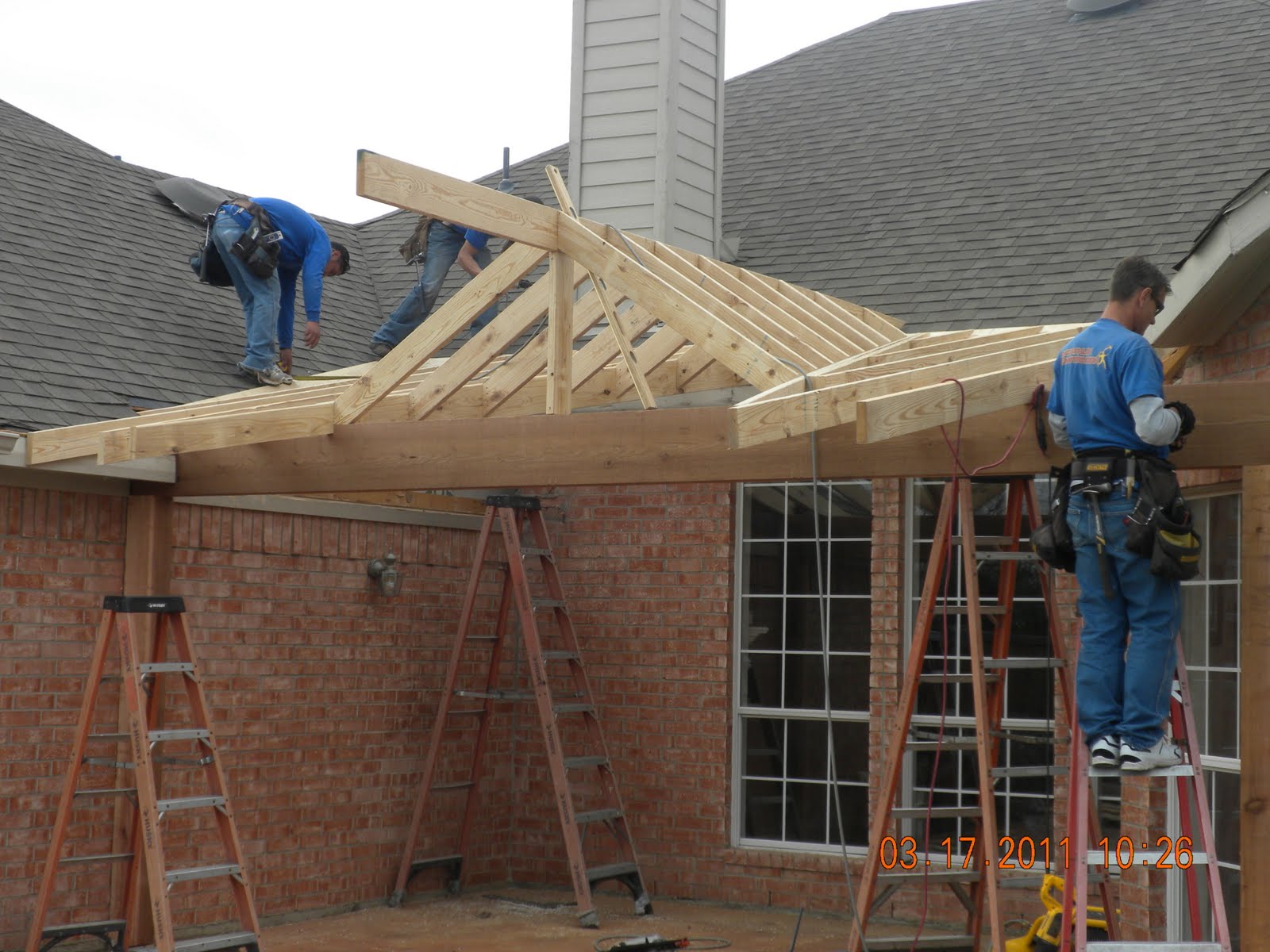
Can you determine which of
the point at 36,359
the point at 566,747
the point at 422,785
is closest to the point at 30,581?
the point at 36,359

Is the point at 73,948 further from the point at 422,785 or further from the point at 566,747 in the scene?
the point at 566,747

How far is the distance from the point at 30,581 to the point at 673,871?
4.76 metres

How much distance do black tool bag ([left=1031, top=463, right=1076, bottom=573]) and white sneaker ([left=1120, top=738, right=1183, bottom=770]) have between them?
641 millimetres

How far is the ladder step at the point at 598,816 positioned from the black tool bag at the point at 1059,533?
15.7 ft

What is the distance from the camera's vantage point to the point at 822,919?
9.77 m

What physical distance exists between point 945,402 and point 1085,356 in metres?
0.50

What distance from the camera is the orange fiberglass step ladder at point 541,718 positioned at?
967cm

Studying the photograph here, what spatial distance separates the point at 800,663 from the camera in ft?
34.1

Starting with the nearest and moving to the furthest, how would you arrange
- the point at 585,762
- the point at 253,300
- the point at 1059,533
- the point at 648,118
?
the point at 1059,533, the point at 585,762, the point at 253,300, the point at 648,118

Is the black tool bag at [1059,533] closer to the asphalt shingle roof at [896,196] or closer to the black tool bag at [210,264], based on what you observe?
the asphalt shingle roof at [896,196]

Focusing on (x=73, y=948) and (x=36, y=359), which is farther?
(x=36, y=359)
